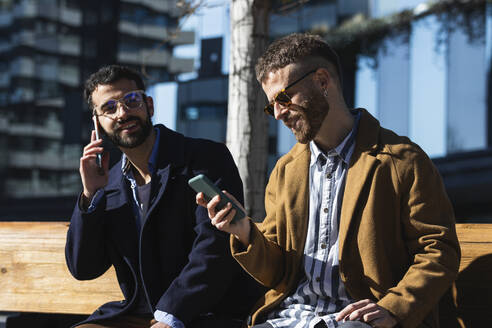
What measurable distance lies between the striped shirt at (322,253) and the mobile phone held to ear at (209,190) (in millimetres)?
372

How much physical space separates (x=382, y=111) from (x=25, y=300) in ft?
28.4

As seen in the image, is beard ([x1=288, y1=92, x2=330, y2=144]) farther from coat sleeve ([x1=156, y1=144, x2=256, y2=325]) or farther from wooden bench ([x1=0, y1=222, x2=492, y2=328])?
wooden bench ([x1=0, y1=222, x2=492, y2=328])

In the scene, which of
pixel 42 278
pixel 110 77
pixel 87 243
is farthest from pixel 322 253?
pixel 42 278

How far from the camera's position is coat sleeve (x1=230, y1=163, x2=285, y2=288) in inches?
104

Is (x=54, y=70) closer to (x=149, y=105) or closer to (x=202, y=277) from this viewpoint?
(x=149, y=105)

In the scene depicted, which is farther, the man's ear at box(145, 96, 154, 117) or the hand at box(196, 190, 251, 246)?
the man's ear at box(145, 96, 154, 117)

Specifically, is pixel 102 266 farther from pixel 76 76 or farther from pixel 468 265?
pixel 76 76

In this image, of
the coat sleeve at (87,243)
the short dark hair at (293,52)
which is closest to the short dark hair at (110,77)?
the coat sleeve at (87,243)

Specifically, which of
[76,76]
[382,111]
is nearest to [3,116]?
[76,76]

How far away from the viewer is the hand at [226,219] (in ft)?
8.15

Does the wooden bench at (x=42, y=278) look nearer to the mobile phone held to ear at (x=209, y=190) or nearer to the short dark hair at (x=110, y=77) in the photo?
the short dark hair at (x=110, y=77)

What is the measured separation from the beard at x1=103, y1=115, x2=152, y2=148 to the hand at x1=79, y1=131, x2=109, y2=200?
16 centimetres

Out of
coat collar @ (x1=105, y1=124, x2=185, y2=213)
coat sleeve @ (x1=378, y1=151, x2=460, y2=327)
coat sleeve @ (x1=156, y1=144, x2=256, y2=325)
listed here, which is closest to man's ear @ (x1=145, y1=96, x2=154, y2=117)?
coat collar @ (x1=105, y1=124, x2=185, y2=213)

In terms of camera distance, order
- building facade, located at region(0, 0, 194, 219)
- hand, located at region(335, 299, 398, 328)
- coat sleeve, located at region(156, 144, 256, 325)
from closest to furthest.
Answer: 1. hand, located at region(335, 299, 398, 328)
2. coat sleeve, located at region(156, 144, 256, 325)
3. building facade, located at region(0, 0, 194, 219)
